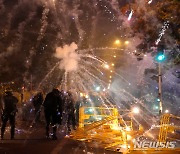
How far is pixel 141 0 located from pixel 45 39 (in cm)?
2756

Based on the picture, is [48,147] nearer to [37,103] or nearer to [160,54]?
[37,103]

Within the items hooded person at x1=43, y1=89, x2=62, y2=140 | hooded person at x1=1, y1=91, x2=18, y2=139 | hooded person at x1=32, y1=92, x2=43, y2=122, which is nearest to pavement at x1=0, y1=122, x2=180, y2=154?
hooded person at x1=1, y1=91, x2=18, y2=139

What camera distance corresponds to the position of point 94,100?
2314cm

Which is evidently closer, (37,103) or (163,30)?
(37,103)

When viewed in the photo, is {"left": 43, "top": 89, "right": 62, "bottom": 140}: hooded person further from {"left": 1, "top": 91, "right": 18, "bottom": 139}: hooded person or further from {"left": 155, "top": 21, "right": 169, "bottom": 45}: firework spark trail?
{"left": 155, "top": 21, "right": 169, "bottom": 45}: firework spark trail

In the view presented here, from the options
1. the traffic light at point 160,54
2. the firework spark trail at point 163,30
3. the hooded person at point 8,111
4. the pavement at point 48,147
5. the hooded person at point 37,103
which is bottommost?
the pavement at point 48,147

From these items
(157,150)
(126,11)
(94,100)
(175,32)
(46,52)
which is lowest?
(157,150)

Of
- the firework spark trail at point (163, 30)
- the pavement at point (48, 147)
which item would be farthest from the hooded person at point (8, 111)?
the firework spark trail at point (163, 30)

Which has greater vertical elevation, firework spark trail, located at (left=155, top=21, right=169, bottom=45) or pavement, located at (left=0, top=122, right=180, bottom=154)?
firework spark trail, located at (left=155, top=21, right=169, bottom=45)

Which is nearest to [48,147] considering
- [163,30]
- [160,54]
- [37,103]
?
[37,103]

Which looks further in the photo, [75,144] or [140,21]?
[140,21]

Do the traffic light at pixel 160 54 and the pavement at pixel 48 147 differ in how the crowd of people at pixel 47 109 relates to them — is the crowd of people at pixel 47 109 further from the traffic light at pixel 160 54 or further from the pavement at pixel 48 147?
the traffic light at pixel 160 54

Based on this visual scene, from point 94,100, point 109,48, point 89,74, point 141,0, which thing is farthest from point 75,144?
point 109,48

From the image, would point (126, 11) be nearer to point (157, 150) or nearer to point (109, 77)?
point (157, 150)
